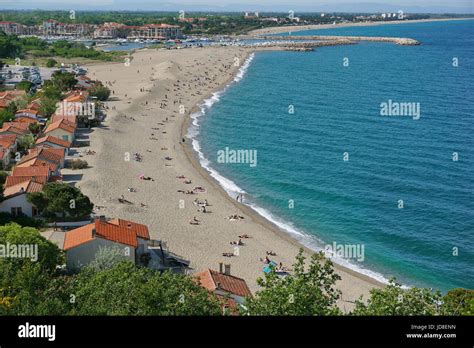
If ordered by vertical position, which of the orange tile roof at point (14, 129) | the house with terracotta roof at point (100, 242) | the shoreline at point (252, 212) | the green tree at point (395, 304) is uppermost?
the green tree at point (395, 304)

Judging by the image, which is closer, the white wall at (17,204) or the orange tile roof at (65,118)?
the white wall at (17,204)

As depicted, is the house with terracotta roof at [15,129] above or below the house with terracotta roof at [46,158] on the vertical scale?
above

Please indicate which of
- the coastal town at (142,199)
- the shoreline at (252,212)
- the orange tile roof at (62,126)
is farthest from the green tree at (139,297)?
the orange tile roof at (62,126)

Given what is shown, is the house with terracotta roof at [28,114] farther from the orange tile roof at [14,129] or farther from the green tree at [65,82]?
the green tree at [65,82]

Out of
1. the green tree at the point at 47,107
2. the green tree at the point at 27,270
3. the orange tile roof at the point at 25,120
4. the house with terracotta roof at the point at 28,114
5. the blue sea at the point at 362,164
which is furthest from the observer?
the green tree at the point at 47,107

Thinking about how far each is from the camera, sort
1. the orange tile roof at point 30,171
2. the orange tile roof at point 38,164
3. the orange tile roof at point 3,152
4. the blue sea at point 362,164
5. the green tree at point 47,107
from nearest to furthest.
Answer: the blue sea at point 362,164
the orange tile roof at point 30,171
the orange tile roof at point 38,164
the orange tile roof at point 3,152
the green tree at point 47,107

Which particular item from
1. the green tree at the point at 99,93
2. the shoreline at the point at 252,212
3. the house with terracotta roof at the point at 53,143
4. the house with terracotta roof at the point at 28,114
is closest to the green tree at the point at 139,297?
the shoreline at the point at 252,212
